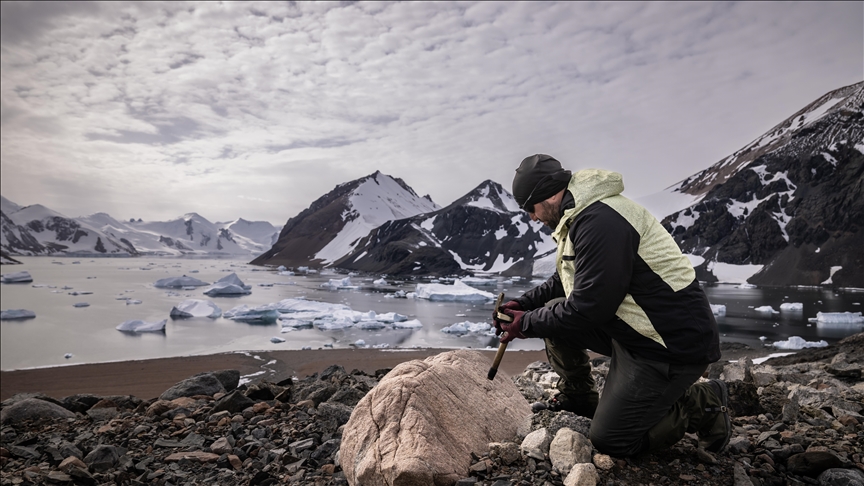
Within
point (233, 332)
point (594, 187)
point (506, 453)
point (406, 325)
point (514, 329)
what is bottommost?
point (406, 325)

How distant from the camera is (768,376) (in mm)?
5289

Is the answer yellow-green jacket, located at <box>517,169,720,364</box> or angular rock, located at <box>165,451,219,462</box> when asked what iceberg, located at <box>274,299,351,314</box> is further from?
yellow-green jacket, located at <box>517,169,720,364</box>

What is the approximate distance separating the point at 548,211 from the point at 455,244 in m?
93.8

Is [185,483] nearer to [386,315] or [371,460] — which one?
[371,460]

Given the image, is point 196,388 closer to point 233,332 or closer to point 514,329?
point 514,329

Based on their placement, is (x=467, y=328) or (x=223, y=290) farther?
(x=223, y=290)

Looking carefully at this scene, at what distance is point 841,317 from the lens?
20.2 m

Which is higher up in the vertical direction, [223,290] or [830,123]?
[830,123]

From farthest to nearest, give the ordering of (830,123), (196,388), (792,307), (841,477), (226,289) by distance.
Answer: (226,289) → (792,307) → (830,123) → (196,388) → (841,477)

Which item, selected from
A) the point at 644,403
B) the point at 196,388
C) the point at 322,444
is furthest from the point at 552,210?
the point at 196,388

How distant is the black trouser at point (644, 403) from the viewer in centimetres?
231

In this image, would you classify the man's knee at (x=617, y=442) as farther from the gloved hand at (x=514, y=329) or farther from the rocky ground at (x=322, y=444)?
the gloved hand at (x=514, y=329)

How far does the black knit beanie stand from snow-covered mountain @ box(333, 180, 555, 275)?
71.2 metres

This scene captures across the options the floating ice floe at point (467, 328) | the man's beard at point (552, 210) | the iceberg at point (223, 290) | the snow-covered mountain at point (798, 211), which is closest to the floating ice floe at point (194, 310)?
the iceberg at point (223, 290)
